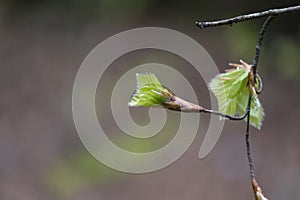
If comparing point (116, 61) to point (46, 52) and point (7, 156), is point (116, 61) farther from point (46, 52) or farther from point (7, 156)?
point (7, 156)

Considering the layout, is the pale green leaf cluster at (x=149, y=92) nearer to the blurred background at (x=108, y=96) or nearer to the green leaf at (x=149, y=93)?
the green leaf at (x=149, y=93)

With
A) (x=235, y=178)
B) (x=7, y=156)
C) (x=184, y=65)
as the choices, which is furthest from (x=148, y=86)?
(x=184, y=65)

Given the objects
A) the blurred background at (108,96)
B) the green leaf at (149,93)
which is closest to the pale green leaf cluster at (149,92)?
the green leaf at (149,93)

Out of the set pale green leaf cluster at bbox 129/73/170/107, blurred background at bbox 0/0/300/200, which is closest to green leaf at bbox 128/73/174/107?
pale green leaf cluster at bbox 129/73/170/107

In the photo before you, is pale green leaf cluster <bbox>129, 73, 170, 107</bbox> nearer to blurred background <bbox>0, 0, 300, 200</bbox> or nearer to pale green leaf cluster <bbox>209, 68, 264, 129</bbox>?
pale green leaf cluster <bbox>209, 68, 264, 129</bbox>

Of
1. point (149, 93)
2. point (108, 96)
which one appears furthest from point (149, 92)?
point (108, 96)

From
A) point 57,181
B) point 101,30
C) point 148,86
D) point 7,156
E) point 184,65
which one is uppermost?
point 101,30
